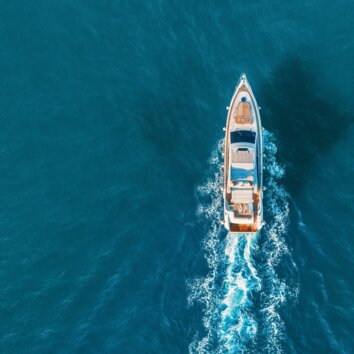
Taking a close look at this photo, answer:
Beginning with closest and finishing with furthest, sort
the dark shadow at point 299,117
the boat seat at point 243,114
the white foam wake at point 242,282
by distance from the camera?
the white foam wake at point 242,282 < the boat seat at point 243,114 < the dark shadow at point 299,117

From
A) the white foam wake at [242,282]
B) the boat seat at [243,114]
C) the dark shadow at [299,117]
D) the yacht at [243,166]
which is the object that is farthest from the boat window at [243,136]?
the dark shadow at [299,117]

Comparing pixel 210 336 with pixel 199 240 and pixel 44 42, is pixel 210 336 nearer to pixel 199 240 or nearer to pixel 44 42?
pixel 199 240

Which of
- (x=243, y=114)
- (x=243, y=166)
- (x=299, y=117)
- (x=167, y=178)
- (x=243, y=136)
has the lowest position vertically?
(x=243, y=166)

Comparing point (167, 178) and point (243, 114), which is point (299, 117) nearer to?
point (243, 114)

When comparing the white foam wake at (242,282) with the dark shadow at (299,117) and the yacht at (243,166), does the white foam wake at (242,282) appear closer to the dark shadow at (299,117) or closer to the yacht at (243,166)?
the dark shadow at (299,117)

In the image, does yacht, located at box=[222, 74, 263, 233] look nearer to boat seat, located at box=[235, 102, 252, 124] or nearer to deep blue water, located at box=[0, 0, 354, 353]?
boat seat, located at box=[235, 102, 252, 124]

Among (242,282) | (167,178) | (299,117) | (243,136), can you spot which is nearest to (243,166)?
(243,136)

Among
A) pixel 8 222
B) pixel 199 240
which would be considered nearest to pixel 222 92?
pixel 199 240
